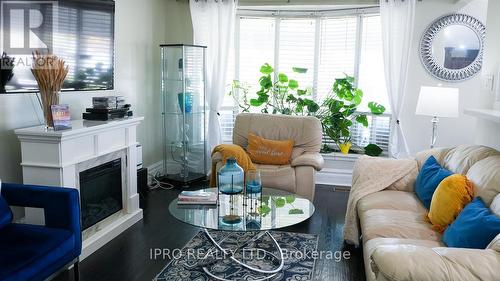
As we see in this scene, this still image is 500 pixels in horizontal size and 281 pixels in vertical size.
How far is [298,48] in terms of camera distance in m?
5.41

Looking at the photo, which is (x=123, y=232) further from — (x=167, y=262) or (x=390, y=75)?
(x=390, y=75)

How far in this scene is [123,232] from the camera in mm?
3424

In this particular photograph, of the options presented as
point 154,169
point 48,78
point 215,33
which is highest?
point 215,33

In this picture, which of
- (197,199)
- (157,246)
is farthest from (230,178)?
(157,246)

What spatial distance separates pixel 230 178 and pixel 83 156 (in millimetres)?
1070

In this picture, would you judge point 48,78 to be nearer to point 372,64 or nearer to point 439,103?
point 439,103

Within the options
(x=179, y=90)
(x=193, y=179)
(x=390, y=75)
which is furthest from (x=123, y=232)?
(x=390, y=75)

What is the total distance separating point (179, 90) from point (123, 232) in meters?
1.94

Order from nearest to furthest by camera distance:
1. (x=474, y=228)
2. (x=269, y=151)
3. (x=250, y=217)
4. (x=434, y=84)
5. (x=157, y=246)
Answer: (x=474, y=228) < (x=250, y=217) < (x=157, y=246) < (x=269, y=151) < (x=434, y=84)

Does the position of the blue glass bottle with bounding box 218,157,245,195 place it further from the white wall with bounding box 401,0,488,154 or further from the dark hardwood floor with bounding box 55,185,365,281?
the white wall with bounding box 401,0,488,154

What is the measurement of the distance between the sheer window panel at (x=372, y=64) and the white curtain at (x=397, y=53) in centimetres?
30

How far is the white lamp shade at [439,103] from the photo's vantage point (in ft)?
12.2

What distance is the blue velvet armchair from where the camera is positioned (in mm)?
2020

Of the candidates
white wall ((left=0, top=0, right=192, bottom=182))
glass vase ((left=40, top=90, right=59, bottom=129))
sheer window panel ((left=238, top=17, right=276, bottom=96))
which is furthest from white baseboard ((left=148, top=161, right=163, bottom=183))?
glass vase ((left=40, top=90, right=59, bottom=129))
